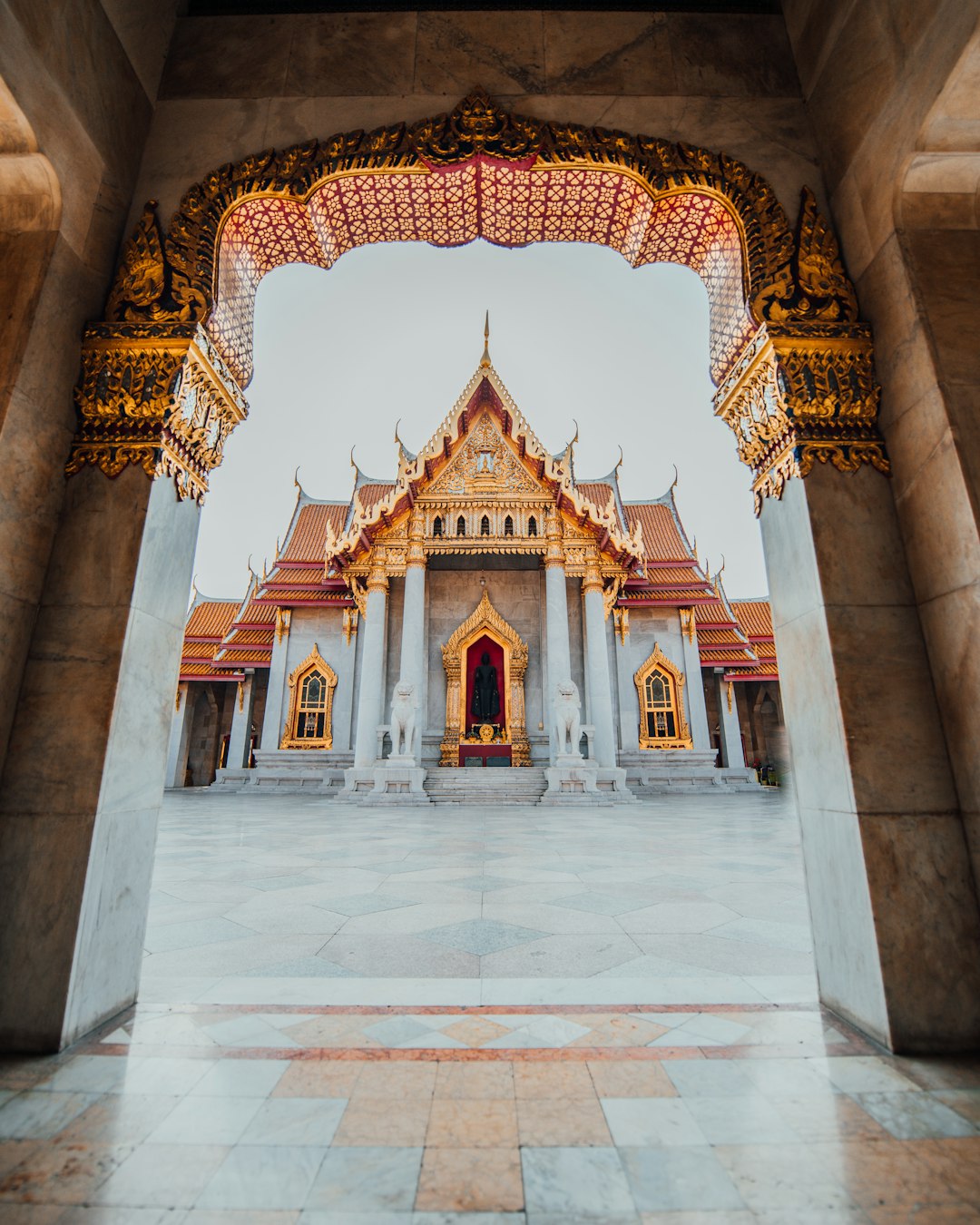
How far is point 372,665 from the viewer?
14.8 m

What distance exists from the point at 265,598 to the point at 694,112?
56.5 ft

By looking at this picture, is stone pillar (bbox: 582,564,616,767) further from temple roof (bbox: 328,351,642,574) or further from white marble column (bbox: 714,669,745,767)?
white marble column (bbox: 714,669,745,767)

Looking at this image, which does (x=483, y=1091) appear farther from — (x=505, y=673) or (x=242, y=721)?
(x=242, y=721)

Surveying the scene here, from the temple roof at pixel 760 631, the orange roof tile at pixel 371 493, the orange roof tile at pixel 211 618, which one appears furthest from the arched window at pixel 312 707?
the temple roof at pixel 760 631

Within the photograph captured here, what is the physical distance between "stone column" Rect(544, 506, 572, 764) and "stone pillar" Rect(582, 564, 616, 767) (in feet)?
2.84

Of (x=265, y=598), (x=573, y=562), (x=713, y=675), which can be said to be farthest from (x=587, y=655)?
(x=265, y=598)

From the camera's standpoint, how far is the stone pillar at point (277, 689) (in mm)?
16766

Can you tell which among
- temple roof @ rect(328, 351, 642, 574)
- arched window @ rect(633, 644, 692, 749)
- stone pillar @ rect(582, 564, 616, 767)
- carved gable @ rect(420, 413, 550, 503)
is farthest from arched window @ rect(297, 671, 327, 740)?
arched window @ rect(633, 644, 692, 749)

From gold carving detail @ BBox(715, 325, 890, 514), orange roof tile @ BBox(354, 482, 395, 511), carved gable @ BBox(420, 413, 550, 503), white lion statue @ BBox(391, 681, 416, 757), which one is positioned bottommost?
white lion statue @ BBox(391, 681, 416, 757)

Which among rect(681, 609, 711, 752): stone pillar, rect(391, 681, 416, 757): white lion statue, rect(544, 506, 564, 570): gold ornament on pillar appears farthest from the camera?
rect(681, 609, 711, 752): stone pillar

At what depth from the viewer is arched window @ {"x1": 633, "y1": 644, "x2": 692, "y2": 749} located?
1686cm

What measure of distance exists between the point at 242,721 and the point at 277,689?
11.9 ft

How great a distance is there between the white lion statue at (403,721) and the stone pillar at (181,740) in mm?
9965

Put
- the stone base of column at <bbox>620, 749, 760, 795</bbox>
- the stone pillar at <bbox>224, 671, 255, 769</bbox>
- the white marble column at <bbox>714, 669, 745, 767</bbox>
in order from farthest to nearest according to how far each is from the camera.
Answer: the white marble column at <bbox>714, 669, 745, 767</bbox>
the stone pillar at <bbox>224, 671, 255, 769</bbox>
the stone base of column at <bbox>620, 749, 760, 795</bbox>
